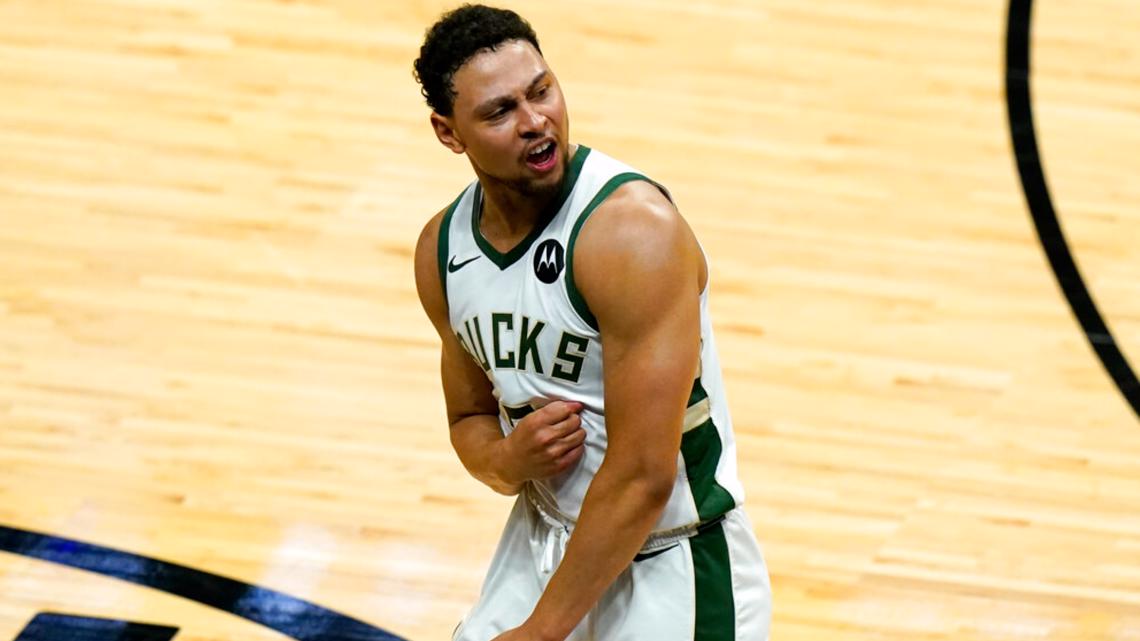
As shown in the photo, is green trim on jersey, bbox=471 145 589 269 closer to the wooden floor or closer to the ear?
the ear

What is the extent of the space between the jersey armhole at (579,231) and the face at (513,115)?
0.25ft

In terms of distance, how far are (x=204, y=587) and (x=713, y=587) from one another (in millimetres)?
1947

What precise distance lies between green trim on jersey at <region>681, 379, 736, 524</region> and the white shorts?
0.06m

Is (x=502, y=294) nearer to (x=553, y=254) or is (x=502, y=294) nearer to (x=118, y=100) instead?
(x=553, y=254)

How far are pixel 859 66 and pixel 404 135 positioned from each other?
184 centimetres

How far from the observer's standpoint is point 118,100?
6.47m

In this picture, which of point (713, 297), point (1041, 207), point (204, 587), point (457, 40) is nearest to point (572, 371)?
point (457, 40)

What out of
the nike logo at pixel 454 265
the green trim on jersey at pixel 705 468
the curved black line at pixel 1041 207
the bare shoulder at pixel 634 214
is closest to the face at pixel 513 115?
the bare shoulder at pixel 634 214

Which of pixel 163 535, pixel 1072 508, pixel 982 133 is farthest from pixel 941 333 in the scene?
Result: pixel 163 535

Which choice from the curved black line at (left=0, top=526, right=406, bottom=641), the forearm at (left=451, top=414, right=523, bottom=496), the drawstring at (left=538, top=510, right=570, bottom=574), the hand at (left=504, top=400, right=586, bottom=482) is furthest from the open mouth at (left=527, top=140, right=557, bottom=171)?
the curved black line at (left=0, top=526, right=406, bottom=641)

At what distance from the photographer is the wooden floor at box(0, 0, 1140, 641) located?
4609mm

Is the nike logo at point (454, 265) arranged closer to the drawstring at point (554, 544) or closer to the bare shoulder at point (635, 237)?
the bare shoulder at point (635, 237)

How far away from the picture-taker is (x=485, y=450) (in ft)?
9.93

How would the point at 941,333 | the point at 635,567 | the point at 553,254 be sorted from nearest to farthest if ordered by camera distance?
the point at 553,254 < the point at 635,567 < the point at 941,333
